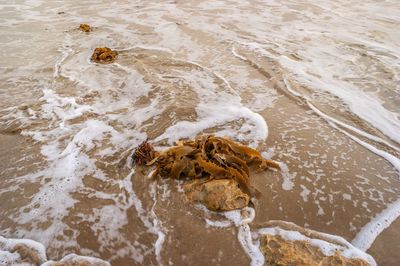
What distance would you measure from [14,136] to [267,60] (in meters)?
5.21

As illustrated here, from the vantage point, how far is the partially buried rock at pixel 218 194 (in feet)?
10.8

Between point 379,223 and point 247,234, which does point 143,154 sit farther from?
point 379,223

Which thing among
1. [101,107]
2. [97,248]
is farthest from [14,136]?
[97,248]

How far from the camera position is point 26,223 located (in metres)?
3.16

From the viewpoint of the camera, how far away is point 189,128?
4.75 meters

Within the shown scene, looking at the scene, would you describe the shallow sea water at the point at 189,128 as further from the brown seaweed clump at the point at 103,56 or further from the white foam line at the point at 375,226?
the brown seaweed clump at the point at 103,56

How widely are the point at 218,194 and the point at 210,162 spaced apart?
50cm

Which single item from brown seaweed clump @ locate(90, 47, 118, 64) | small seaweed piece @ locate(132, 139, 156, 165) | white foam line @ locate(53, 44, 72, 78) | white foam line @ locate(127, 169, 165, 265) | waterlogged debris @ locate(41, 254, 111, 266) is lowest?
white foam line @ locate(53, 44, 72, 78)

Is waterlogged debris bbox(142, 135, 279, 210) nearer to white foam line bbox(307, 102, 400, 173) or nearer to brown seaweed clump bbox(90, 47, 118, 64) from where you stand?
white foam line bbox(307, 102, 400, 173)

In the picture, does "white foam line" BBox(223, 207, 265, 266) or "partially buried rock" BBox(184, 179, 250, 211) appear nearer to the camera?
"white foam line" BBox(223, 207, 265, 266)

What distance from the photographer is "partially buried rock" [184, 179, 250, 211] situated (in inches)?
129

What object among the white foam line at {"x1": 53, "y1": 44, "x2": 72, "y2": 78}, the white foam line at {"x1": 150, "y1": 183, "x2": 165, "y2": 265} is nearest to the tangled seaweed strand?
the white foam line at {"x1": 150, "y1": 183, "x2": 165, "y2": 265}

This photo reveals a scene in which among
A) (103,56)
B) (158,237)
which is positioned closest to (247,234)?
(158,237)

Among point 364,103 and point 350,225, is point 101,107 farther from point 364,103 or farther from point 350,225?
point 364,103
